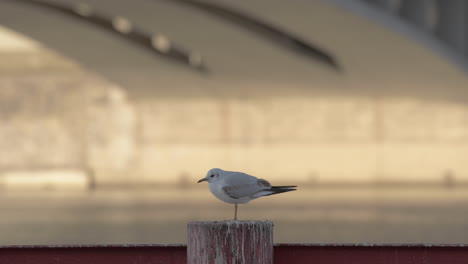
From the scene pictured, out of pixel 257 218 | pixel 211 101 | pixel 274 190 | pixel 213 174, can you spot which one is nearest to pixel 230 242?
pixel 274 190

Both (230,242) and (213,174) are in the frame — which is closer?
(230,242)

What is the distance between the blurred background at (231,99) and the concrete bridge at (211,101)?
5cm

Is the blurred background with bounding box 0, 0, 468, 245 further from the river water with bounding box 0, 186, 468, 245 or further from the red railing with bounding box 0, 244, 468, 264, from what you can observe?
the red railing with bounding box 0, 244, 468, 264

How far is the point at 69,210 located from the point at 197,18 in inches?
376

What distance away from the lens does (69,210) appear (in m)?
20.1

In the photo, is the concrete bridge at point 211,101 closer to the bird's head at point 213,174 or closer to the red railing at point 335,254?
the red railing at point 335,254

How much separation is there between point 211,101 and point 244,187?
29942 mm

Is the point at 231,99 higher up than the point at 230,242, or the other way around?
the point at 231,99

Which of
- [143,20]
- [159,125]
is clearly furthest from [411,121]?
[143,20]

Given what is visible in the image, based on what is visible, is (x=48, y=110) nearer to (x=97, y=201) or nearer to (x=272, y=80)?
(x=272, y=80)

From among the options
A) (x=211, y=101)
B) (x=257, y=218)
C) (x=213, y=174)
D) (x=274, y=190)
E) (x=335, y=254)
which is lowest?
(x=335, y=254)

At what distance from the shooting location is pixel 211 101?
3591 cm

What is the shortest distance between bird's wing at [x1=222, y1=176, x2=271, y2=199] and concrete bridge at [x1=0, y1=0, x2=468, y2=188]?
71.2ft

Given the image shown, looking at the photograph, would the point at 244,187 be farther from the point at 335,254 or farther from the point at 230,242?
the point at 335,254
